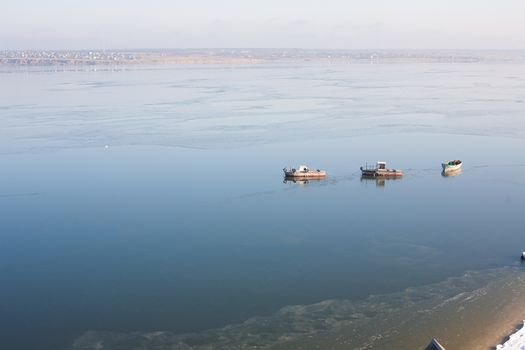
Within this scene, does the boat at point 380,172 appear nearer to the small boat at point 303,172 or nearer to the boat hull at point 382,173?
the boat hull at point 382,173

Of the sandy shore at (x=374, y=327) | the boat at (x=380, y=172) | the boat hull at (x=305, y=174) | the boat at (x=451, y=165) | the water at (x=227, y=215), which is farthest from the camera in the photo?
the boat at (x=451, y=165)

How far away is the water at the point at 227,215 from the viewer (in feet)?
47.5

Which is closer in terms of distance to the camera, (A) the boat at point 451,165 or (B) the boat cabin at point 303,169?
(B) the boat cabin at point 303,169

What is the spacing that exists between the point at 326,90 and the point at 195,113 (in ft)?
79.5

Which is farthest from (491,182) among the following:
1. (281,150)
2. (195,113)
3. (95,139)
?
(195,113)

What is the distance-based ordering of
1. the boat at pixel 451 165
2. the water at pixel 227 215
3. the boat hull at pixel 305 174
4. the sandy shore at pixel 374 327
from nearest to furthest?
the sandy shore at pixel 374 327
the water at pixel 227 215
the boat hull at pixel 305 174
the boat at pixel 451 165

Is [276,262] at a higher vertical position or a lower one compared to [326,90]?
lower

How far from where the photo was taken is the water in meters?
14.5

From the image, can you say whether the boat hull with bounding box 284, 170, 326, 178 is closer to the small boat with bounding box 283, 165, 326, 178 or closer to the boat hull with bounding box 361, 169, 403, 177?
the small boat with bounding box 283, 165, 326, 178

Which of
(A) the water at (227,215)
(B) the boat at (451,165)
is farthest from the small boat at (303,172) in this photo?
(B) the boat at (451,165)

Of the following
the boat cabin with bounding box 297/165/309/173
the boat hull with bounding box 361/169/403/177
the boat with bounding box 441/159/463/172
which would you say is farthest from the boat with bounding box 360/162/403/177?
the boat cabin with bounding box 297/165/309/173

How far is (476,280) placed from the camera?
15359mm

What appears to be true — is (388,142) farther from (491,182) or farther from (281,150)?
(491,182)

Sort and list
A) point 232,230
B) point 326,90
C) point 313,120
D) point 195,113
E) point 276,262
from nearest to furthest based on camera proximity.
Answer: point 276,262 → point 232,230 → point 313,120 → point 195,113 → point 326,90
